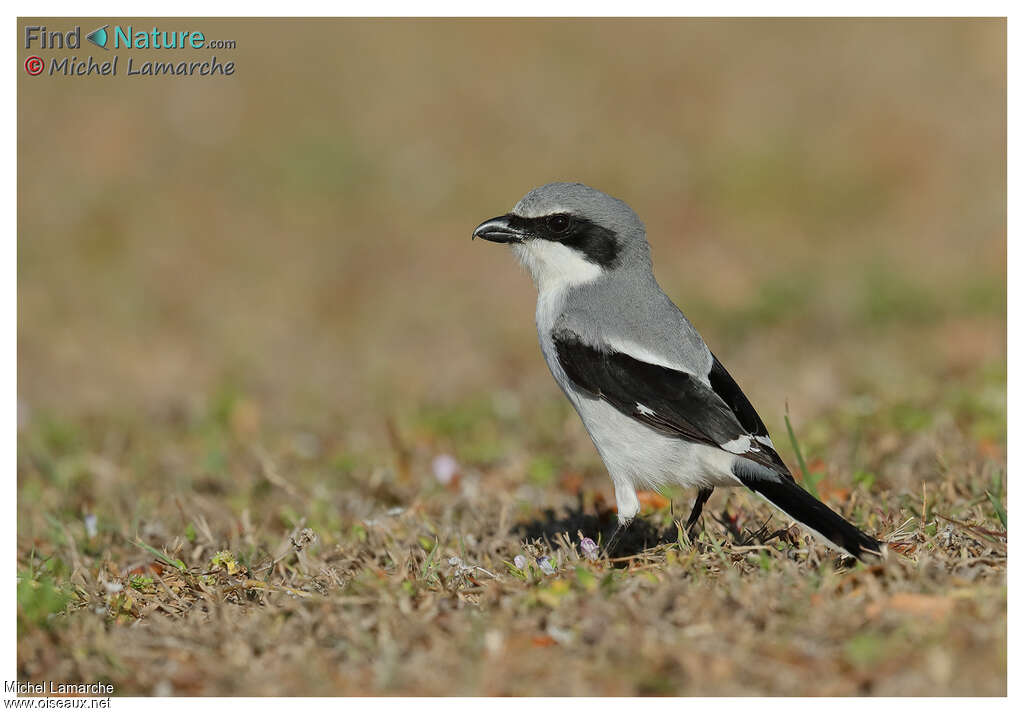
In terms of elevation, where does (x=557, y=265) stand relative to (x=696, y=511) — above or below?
above

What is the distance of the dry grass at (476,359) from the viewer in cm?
318

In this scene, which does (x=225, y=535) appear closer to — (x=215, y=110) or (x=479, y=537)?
(x=479, y=537)

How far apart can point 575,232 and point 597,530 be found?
1380 mm

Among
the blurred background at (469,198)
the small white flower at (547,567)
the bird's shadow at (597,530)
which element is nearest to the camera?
the small white flower at (547,567)

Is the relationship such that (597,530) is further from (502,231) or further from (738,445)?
(502,231)

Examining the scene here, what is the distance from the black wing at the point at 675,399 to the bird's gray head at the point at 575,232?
1.78 feet

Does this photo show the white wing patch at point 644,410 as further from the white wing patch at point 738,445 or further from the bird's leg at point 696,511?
the bird's leg at point 696,511

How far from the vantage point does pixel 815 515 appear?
3529 mm

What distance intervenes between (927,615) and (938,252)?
7.86 metres

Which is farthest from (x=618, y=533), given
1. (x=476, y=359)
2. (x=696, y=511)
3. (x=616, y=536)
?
(x=476, y=359)

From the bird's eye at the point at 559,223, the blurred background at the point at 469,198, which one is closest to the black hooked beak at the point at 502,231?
the bird's eye at the point at 559,223

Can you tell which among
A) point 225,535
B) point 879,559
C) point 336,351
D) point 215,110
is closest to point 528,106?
point 215,110

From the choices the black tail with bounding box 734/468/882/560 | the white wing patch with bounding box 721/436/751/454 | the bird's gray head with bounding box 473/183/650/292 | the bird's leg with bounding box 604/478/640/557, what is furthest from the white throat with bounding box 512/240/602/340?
the black tail with bounding box 734/468/882/560

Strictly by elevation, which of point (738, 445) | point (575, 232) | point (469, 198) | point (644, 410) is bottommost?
point (738, 445)
